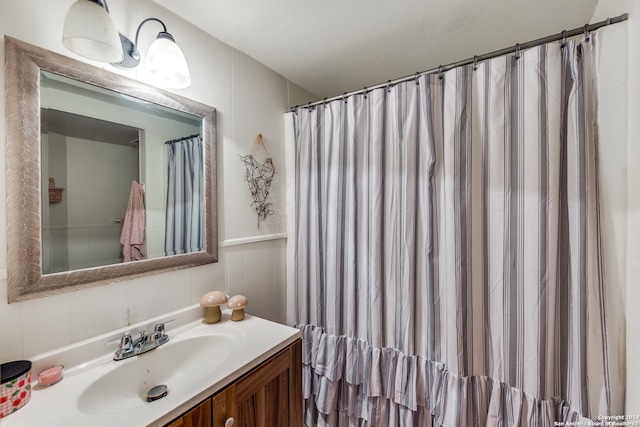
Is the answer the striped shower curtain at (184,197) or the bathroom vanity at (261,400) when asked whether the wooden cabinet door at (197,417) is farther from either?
the striped shower curtain at (184,197)

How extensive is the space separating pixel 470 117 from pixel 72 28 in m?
1.44

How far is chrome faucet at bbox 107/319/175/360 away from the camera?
0.96 m

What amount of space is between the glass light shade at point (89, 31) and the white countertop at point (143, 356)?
0.97 m

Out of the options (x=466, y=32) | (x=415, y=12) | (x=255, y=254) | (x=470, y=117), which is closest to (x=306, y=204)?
(x=255, y=254)

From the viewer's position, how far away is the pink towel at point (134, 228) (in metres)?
1.03

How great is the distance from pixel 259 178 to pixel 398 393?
1.36 meters

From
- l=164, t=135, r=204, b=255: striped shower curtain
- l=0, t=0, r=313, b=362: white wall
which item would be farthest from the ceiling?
l=164, t=135, r=204, b=255: striped shower curtain

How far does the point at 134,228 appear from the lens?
1.05m

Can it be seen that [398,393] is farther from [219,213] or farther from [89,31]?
[89,31]

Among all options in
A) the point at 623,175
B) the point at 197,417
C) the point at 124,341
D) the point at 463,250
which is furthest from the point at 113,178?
the point at 623,175

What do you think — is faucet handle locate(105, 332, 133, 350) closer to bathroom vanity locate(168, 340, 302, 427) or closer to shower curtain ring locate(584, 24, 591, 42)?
bathroom vanity locate(168, 340, 302, 427)

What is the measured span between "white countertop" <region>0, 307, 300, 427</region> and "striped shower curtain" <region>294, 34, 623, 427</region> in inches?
21.5

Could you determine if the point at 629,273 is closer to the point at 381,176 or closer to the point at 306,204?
the point at 381,176

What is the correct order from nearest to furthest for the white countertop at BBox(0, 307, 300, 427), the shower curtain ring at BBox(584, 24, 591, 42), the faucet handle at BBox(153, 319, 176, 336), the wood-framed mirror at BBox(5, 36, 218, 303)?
the white countertop at BBox(0, 307, 300, 427)
the wood-framed mirror at BBox(5, 36, 218, 303)
the shower curtain ring at BBox(584, 24, 591, 42)
the faucet handle at BBox(153, 319, 176, 336)
